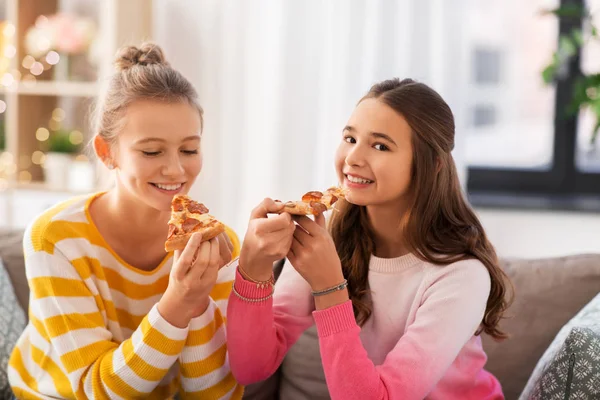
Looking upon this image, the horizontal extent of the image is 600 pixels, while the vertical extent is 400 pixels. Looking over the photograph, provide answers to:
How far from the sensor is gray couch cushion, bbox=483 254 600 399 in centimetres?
211

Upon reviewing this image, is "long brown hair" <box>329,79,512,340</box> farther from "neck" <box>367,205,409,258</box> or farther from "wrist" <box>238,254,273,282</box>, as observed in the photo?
"wrist" <box>238,254,273,282</box>

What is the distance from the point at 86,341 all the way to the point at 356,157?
0.72 metres

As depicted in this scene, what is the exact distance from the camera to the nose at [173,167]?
5.78 ft

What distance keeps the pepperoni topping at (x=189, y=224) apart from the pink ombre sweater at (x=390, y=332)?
0.16 meters

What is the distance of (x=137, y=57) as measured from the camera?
195cm

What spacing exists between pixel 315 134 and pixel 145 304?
6.14ft

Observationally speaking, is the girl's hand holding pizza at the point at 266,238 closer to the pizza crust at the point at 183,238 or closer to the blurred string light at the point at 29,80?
the pizza crust at the point at 183,238

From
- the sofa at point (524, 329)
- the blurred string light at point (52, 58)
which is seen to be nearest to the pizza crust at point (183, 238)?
the sofa at point (524, 329)

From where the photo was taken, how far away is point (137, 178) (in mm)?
1785

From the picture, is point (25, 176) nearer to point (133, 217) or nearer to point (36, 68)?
point (36, 68)

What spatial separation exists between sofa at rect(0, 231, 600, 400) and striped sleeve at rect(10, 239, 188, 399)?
16.6 inches

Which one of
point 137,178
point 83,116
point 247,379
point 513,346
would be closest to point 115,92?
point 137,178

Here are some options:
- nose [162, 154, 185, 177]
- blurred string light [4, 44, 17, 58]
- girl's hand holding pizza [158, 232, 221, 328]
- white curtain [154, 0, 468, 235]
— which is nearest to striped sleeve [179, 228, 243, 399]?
girl's hand holding pizza [158, 232, 221, 328]

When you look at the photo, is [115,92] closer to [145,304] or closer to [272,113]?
[145,304]
